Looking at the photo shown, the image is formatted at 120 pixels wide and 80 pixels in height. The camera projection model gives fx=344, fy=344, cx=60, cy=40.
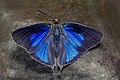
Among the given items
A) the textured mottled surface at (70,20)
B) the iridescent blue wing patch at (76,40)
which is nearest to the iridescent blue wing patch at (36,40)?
the iridescent blue wing patch at (76,40)

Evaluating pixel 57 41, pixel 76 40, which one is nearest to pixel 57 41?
pixel 57 41

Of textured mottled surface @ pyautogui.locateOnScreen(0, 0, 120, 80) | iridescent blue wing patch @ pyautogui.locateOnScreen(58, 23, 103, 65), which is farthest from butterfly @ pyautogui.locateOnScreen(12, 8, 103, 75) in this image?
textured mottled surface @ pyautogui.locateOnScreen(0, 0, 120, 80)

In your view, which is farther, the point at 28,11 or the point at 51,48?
the point at 28,11

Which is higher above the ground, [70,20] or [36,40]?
[36,40]

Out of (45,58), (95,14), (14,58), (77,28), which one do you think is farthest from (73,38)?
(95,14)

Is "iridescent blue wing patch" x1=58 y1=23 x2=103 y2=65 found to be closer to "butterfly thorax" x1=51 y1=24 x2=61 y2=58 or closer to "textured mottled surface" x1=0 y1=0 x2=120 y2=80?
"butterfly thorax" x1=51 y1=24 x2=61 y2=58

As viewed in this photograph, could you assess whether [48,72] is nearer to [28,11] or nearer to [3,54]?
[3,54]

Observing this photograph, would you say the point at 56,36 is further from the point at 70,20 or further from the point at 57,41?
the point at 70,20
